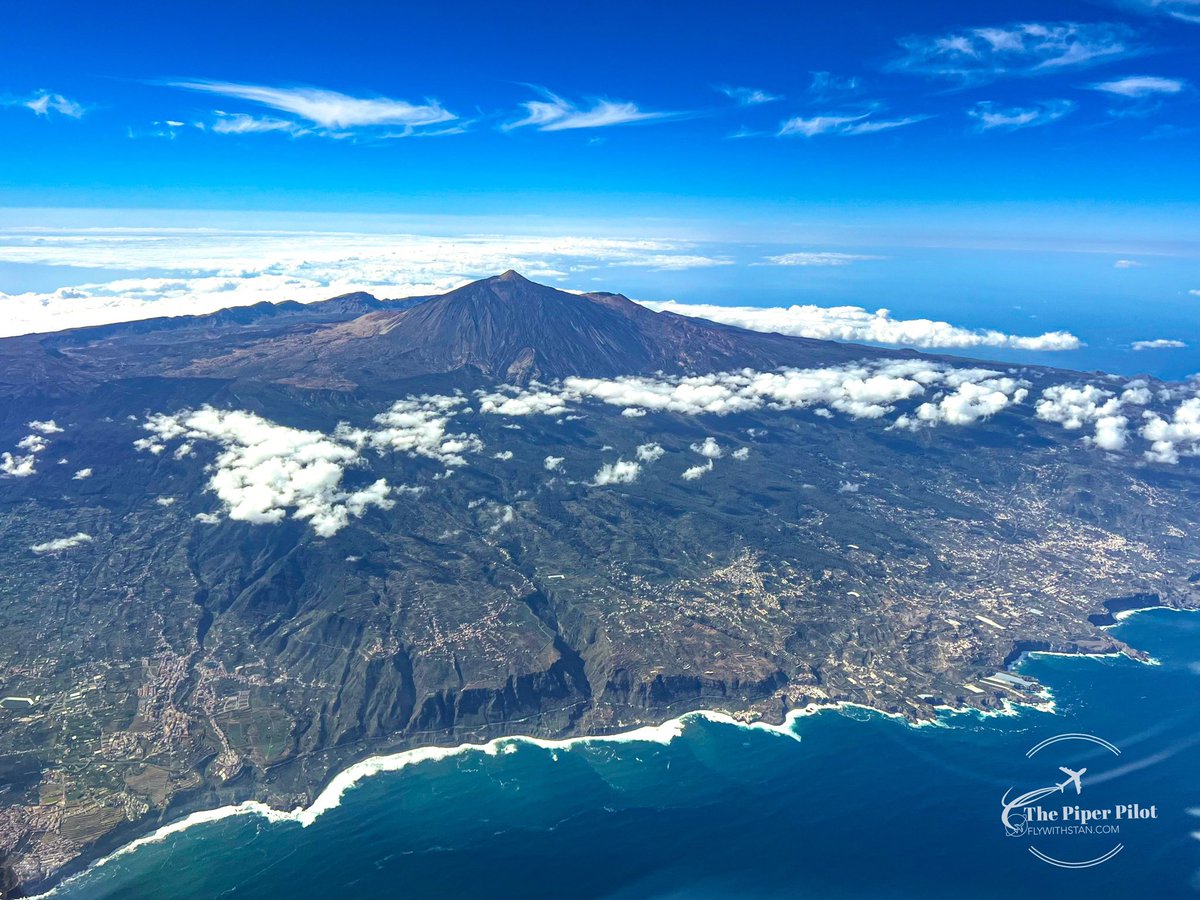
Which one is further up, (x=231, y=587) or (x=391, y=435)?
(x=391, y=435)

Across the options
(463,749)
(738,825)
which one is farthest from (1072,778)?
(463,749)

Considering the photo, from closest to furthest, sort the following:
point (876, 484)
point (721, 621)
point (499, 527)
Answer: point (721, 621) → point (499, 527) → point (876, 484)

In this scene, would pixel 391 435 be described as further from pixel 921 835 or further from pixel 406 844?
pixel 921 835

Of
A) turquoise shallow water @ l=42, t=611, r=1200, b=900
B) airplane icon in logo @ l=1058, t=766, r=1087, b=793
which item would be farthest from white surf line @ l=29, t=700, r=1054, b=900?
airplane icon in logo @ l=1058, t=766, r=1087, b=793

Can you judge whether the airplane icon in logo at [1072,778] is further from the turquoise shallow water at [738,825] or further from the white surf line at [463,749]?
the white surf line at [463,749]

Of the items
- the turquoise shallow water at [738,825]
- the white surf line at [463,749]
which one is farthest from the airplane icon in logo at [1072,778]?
the white surf line at [463,749]

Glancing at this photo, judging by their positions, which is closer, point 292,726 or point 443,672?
point 292,726

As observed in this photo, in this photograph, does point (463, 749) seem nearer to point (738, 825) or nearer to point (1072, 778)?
point (738, 825)

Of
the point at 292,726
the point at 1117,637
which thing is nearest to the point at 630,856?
the point at 292,726
